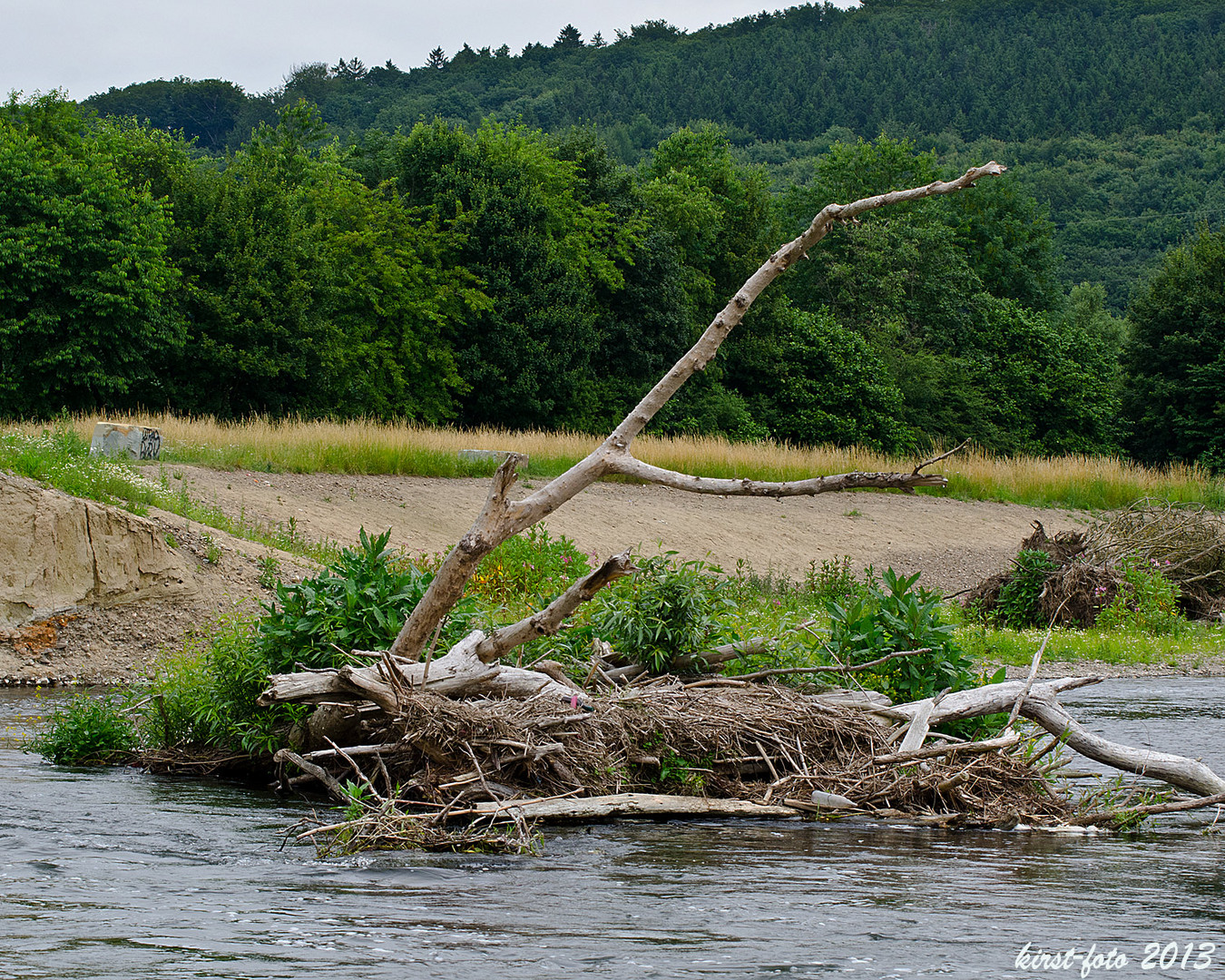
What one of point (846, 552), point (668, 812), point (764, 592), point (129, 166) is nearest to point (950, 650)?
point (668, 812)

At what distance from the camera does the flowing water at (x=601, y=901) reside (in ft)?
16.3

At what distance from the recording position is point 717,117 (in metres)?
131

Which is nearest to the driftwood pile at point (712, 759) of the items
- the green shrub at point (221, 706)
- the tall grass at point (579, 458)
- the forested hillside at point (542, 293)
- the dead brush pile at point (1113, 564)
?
the green shrub at point (221, 706)

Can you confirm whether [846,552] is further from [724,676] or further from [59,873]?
[59,873]

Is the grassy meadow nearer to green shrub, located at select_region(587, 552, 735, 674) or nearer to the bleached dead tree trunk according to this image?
green shrub, located at select_region(587, 552, 735, 674)

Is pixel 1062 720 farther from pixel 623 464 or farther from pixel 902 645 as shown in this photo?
pixel 623 464

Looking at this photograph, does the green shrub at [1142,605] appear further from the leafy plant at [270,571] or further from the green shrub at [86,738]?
the green shrub at [86,738]

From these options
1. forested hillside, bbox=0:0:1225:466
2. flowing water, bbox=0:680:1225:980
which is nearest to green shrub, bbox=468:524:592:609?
flowing water, bbox=0:680:1225:980

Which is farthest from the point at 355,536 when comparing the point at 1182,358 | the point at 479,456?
the point at 1182,358

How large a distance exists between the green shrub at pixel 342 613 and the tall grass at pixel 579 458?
14318 mm

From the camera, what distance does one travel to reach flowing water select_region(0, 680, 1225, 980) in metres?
4.95

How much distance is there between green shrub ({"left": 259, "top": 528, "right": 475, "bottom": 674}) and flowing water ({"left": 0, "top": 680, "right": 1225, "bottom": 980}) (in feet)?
3.31

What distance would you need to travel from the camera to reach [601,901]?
582 cm

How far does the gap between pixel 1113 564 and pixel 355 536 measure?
12097mm
